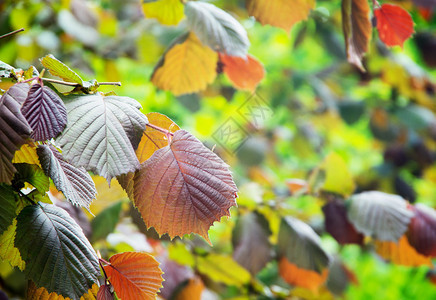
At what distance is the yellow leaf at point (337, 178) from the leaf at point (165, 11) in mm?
479

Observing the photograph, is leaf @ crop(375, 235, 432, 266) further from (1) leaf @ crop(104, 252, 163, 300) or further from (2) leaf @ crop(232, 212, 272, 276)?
(1) leaf @ crop(104, 252, 163, 300)

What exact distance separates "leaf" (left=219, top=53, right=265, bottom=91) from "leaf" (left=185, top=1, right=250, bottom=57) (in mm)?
131

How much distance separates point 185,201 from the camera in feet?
1.50

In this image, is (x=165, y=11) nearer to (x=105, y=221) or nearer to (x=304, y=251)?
(x=105, y=221)

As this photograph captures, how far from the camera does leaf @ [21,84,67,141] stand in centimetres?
41

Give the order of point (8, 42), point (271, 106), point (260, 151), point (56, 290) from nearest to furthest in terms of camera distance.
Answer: point (56, 290), point (8, 42), point (271, 106), point (260, 151)

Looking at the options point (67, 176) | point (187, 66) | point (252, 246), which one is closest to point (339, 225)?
point (252, 246)

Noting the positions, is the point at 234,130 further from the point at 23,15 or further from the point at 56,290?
the point at 56,290

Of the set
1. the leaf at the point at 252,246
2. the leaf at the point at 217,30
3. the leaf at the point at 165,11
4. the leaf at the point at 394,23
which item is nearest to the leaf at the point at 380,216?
the leaf at the point at 252,246

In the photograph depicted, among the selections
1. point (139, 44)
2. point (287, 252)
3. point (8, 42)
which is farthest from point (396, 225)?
point (8, 42)

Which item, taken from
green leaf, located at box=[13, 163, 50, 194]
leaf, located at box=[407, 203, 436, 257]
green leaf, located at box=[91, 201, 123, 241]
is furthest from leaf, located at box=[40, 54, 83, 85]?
leaf, located at box=[407, 203, 436, 257]

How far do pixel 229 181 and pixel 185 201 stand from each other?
52 millimetres

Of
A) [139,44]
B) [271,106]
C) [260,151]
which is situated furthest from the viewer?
[260,151]

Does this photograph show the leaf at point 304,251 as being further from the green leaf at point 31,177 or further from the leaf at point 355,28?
the green leaf at point 31,177
